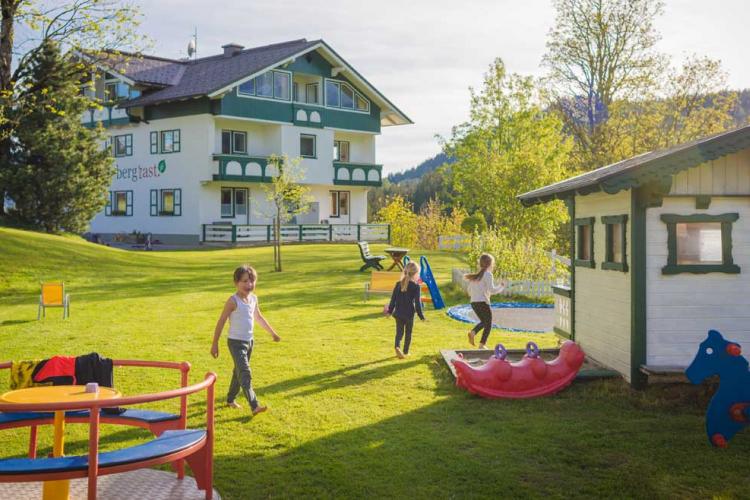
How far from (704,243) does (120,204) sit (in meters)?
43.7

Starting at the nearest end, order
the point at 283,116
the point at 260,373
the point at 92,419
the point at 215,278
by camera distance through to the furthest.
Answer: the point at 92,419
the point at 260,373
the point at 215,278
the point at 283,116

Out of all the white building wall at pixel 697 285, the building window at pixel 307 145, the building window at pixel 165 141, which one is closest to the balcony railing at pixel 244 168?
the building window at pixel 307 145

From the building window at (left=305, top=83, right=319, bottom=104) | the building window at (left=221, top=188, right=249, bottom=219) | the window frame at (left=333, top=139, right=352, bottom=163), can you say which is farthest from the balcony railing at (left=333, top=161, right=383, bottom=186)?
the building window at (left=221, top=188, right=249, bottom=219)

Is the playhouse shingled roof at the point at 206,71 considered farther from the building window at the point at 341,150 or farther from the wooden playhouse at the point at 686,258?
the wooden playhouse at the point at 686,258

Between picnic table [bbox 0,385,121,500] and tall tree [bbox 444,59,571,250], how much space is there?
1918cm

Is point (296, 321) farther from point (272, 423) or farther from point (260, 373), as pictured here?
point (272, 423)

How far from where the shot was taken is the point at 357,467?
264 inches

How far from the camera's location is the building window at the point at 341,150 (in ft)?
165

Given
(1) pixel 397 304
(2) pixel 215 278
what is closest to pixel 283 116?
(2) pixel 215 278

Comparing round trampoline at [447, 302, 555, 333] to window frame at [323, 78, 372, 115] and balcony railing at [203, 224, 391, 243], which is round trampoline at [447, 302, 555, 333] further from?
window frame at [323, 78, 372, 115]

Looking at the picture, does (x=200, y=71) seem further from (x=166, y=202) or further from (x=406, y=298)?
(x=406, y=298)

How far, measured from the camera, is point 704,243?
923 cm

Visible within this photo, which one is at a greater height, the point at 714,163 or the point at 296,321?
the point at 714,163

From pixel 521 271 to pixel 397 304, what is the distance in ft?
32.8
